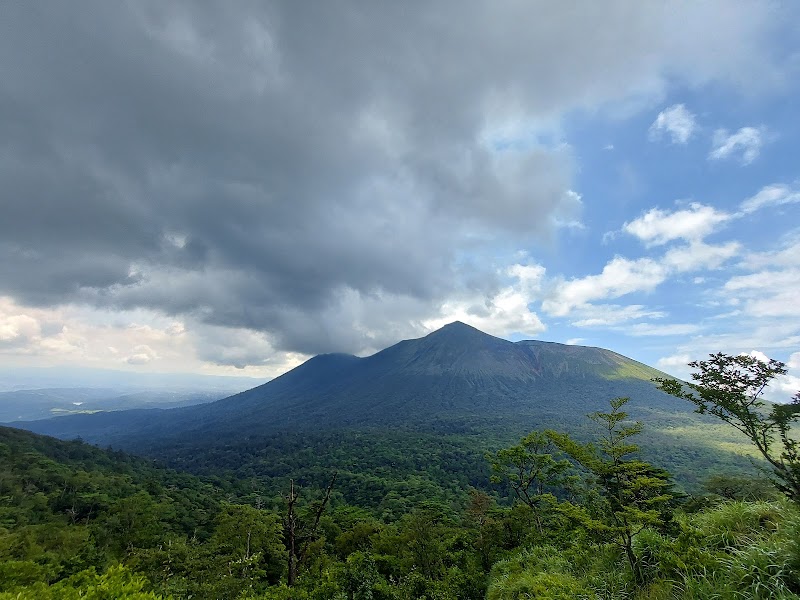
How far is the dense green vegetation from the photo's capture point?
676 centimetres

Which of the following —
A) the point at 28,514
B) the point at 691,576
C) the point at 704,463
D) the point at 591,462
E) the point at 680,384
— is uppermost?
the point at 680,384

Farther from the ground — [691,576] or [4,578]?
[691,576]

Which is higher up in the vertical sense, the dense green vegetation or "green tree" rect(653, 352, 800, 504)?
"green tree" rect(653, 352, 800, 504)

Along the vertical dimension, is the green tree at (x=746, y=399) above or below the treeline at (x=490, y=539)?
above

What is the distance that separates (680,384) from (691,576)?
6129 mm

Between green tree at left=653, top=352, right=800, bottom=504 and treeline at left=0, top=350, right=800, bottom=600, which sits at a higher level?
green tree at left=653, top=352, right=800, bottom=504

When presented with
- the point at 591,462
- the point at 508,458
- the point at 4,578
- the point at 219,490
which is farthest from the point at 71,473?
the point at 591,462

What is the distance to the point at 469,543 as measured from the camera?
88.2ft

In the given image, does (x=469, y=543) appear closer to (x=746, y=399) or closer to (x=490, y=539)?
(x=490, y=539)

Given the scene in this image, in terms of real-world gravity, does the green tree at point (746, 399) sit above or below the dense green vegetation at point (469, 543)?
above

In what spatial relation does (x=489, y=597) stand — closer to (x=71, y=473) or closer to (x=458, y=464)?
(x=71, y=473)

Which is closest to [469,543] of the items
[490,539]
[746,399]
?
[490,539]

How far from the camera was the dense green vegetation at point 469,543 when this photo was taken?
676 cm

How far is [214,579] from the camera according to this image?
22.2m
